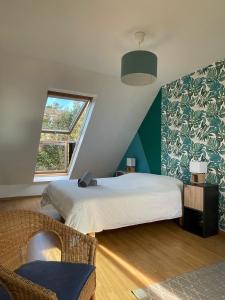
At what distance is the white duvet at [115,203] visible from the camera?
8.64 feet

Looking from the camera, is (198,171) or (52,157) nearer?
(198,171)

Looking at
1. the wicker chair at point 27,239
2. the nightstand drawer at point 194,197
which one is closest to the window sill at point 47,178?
the nightstand drawer at point 194,197

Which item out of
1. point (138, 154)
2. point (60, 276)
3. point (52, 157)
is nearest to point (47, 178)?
point (52, 157)

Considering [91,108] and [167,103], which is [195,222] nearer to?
[167,103]

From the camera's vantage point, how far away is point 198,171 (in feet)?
10.7

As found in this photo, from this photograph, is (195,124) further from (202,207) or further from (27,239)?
(27,239)

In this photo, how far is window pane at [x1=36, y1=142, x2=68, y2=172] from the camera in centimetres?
525

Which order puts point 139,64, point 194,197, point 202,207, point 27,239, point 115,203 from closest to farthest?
1. point 27,239
2. point 139,64
3. point 115,203
4. point 202,207
5. point 194,197

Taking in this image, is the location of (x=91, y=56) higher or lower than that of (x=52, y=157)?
higher

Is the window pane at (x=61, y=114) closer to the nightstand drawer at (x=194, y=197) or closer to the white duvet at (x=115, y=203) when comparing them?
the white duvet at (x=115, y=203)

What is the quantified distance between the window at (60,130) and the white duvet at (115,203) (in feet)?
5.55

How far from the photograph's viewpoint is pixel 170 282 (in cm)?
201

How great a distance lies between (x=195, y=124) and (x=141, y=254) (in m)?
2.14

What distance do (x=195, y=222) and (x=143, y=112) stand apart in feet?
7.97
